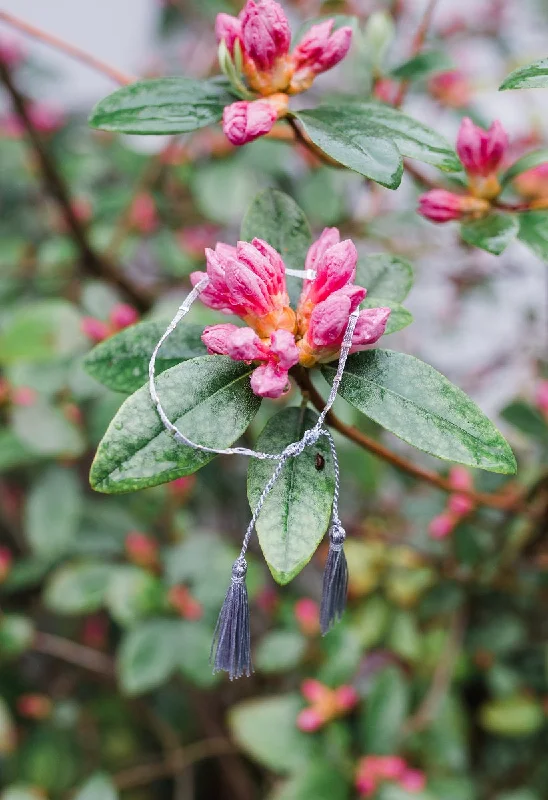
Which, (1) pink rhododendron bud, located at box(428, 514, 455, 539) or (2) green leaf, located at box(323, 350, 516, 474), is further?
(1) pink rhododendron bud, located at box(428, 514, 455, 539)

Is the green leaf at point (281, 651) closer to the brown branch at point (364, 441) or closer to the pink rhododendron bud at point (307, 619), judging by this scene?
the pink rhododendron bud at point (307, 619)

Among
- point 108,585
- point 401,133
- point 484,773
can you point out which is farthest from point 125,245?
point 484,773

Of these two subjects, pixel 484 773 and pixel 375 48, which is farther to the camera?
pixel 484 773

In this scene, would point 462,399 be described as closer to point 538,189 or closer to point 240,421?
point 240,421

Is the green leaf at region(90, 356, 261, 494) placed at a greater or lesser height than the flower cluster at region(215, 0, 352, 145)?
lesser

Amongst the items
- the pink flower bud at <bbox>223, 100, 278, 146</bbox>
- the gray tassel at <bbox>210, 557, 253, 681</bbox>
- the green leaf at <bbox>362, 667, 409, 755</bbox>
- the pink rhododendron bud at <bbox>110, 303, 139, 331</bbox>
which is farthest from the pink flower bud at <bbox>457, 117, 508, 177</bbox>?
the green leaf at <bbox>362, 667, 409, 755</bbox>

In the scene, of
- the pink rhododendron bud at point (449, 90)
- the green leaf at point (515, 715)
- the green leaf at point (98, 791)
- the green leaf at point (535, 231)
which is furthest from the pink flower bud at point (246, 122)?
the pink rhododendron bud at point (449, 90)

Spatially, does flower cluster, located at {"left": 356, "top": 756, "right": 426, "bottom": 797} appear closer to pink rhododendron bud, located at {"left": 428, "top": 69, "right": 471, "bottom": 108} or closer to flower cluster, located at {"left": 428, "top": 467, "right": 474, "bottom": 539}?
flower cluster, located at {"left": 428, "top": 467, "right": 474, "bottom": 539}
